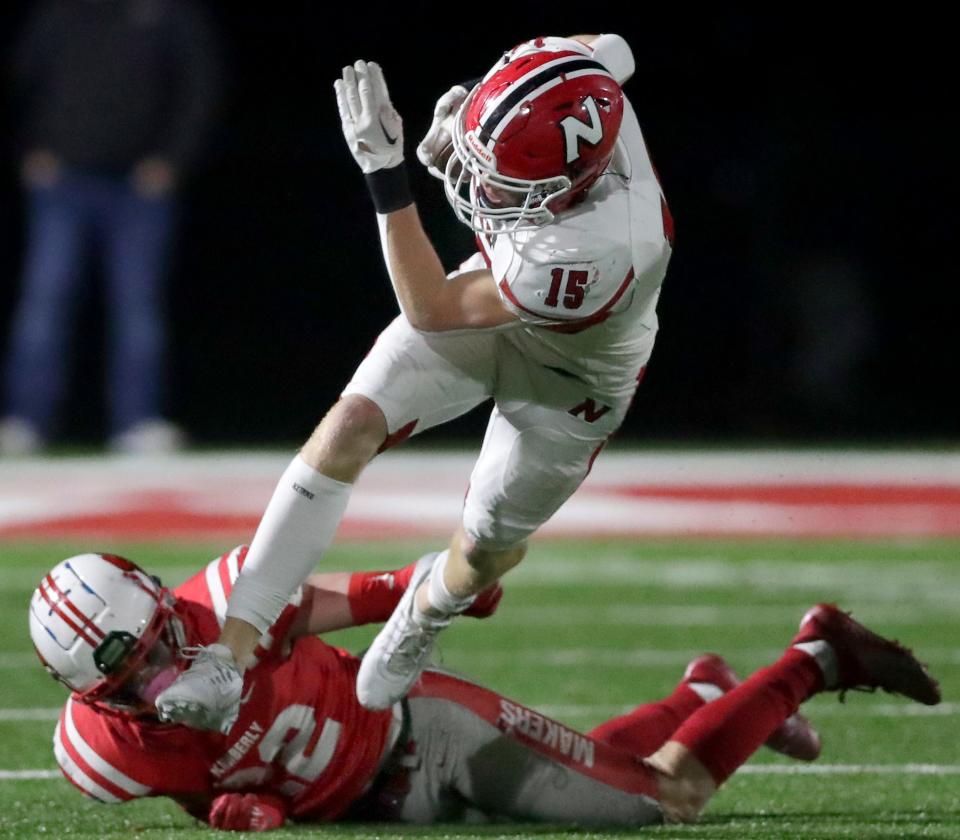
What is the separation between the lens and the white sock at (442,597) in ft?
10.9

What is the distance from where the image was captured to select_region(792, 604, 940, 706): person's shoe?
354cm

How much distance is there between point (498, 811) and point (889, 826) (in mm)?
683

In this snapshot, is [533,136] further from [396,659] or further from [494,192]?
[396,659]

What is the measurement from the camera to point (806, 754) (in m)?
3.65

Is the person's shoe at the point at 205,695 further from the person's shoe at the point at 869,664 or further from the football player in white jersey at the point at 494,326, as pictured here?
the person's shoe at the point at 869,664

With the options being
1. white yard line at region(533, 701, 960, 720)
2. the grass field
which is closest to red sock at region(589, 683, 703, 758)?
the grass field

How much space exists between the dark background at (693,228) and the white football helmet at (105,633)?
5.40 metres

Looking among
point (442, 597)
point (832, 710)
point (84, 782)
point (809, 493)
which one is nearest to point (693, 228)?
point (809, 493)

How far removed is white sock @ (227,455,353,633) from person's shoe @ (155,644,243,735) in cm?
12

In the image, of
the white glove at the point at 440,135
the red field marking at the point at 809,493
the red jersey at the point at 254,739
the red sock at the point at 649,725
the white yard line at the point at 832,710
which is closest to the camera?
the red jersey at the point at 254,739

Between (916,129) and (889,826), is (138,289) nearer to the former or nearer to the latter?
(916,129)

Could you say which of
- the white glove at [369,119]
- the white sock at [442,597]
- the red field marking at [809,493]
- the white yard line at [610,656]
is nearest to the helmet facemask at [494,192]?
the white glove at [369,119]

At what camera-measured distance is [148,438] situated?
7.44 meters

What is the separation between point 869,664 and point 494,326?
3.46 feet
